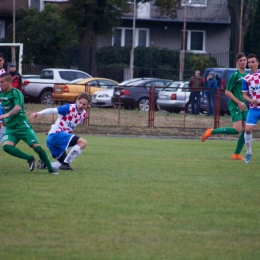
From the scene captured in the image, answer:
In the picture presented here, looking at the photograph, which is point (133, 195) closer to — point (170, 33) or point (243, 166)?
point (243, 166)

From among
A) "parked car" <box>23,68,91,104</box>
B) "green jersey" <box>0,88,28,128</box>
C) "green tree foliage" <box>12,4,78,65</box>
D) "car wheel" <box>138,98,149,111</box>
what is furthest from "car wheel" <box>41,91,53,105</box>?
"green jersey" <box>0,88,28,128</box>

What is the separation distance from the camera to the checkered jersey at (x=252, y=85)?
11.8m

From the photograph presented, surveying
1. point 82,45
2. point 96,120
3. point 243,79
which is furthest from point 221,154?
point 82,45

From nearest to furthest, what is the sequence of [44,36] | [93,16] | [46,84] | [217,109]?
1. [217,109]
2. [46,84]
3. [93,16]
4. [44,36]

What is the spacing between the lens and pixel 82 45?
42938 millimetres

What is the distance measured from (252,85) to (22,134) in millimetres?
4195

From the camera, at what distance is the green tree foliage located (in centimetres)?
4547

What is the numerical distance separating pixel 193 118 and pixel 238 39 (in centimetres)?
2228

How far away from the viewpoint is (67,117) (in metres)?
10.5

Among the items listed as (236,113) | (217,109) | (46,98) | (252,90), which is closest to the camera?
(252,90)

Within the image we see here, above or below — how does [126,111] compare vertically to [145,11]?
below

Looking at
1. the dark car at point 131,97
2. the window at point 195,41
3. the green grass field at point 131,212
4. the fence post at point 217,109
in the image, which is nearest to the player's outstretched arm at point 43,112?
the green grass field at point 131,212

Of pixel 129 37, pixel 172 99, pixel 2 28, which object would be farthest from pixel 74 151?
pixel 2 28

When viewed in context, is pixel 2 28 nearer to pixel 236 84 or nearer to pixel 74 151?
pixel 236 84
